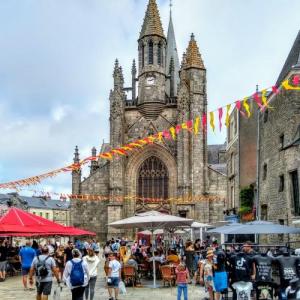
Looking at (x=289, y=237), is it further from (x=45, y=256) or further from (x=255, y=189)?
(x=45, y=256)

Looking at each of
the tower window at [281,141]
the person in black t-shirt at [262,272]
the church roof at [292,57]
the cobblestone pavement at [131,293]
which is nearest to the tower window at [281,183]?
the tower window at [281,141]

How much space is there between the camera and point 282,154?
1981 cm

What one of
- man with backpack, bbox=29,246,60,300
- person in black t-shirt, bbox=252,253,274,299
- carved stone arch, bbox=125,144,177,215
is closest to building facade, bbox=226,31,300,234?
person in black t-shirt, bbox=252,253,274,299

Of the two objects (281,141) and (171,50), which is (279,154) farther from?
(171,50)

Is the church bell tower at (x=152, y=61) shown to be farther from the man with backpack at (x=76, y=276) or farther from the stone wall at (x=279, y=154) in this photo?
the man with backpack at (x=76, y=276)

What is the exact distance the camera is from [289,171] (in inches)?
735

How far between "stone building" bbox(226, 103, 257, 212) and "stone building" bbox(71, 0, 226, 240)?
20.5 ft

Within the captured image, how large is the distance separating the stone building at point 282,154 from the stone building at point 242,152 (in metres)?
2.04

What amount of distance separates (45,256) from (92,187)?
96.8 feet

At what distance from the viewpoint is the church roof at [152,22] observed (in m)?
41.9

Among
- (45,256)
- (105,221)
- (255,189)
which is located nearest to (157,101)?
(105,221)

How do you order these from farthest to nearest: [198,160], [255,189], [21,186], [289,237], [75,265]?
[198,160] < [255,189] < [21,186] < [289,237] < [75,265]

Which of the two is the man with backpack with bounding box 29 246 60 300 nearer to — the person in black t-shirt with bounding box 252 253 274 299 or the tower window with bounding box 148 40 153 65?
the person in black t-shirt with bounding box 252 253 274 299

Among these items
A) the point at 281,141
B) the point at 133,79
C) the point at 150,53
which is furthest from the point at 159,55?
the point at 281,141
